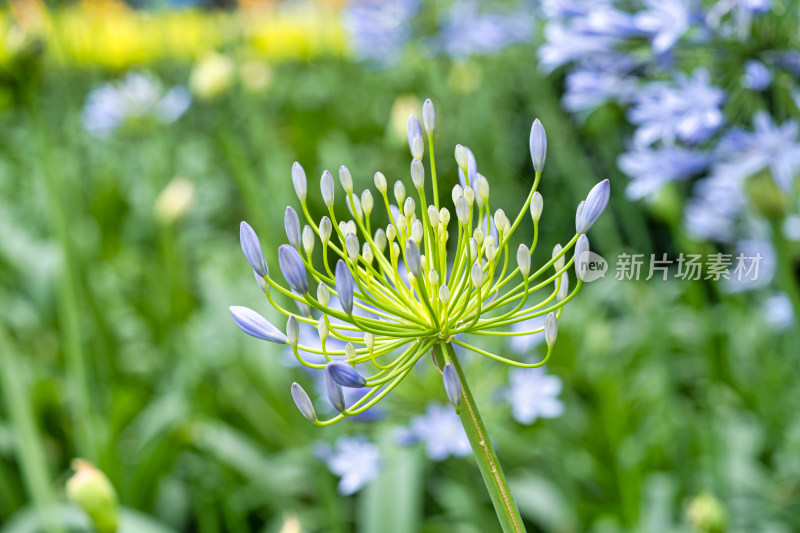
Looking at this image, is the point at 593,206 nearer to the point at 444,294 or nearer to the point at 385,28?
the point at 444,294

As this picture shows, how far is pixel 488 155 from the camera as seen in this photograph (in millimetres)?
3496

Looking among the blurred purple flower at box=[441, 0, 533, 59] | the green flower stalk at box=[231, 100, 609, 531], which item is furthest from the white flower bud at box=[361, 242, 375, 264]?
the blurred purple flower at box=[441, 0, 533, 59]

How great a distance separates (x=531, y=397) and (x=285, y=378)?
1336 mm

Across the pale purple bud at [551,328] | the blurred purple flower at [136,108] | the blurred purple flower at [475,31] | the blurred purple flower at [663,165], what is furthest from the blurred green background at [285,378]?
the pale purple bud at [551,328]

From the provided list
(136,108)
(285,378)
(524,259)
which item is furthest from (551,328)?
(136,108)

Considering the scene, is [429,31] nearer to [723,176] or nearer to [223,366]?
[223,366]

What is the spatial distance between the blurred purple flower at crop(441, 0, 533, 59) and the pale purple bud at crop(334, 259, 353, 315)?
9.78 ft

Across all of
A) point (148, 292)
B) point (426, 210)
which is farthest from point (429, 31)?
point (426, 210)

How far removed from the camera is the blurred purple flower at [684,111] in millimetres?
1333

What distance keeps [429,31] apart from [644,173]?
2192mm

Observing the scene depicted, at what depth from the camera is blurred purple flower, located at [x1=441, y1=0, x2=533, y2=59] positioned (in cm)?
346

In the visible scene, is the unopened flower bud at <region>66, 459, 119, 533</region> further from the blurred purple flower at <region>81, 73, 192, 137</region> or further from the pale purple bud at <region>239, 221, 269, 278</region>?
the blurred purple flower at <region>81, 73, 192, 137</region>

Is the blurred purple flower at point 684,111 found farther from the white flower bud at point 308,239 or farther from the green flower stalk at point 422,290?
the white flower bud at point 308,239

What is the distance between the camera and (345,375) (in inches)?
25.8
